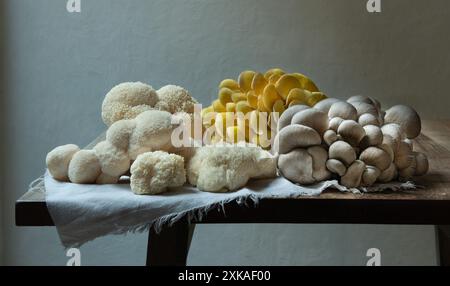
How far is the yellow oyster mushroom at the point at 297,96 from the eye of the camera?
42.9 inches

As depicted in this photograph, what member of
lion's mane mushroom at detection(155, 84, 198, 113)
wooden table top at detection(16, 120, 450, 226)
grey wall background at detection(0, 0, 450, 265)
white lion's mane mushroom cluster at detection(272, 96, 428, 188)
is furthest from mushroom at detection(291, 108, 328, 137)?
grey wall background at detection(0, 0, 450, 265)

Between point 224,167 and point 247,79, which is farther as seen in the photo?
point 247,79

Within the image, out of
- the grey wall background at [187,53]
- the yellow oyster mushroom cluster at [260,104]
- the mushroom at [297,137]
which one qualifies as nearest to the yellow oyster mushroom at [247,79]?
the yellow oyster mushroom cluster at [260,104]

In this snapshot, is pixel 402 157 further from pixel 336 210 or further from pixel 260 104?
pixel 260 104

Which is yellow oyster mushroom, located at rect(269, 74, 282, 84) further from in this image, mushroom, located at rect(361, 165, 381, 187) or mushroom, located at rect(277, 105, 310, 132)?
mushroom, located at rect(361, 165, 381, 187)

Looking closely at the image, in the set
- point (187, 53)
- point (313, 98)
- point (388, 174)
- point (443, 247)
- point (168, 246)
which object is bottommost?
point (443, 247)

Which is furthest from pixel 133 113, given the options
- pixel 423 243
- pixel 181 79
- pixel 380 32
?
pixel 423 243

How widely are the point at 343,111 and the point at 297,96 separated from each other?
147 millimetres

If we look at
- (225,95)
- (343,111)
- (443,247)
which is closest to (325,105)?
(343,111)

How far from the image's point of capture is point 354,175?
2.89 ft

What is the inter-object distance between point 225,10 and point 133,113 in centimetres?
132

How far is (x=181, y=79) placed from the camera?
228 centimetres

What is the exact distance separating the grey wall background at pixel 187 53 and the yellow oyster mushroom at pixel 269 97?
117cm
